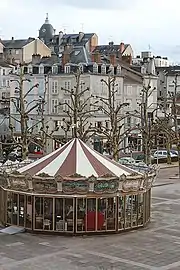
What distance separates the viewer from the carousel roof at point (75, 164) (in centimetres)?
2473

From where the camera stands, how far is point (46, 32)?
108m

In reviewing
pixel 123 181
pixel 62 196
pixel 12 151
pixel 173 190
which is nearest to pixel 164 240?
pixel 123 181

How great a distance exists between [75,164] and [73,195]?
5.31ft

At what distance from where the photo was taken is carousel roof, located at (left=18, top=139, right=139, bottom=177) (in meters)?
24.7

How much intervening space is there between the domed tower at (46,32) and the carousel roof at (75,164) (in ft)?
268

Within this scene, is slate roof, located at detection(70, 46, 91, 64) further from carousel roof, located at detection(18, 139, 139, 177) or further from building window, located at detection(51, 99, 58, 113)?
carousel roof, located at detection(18, 139, 139, 177)

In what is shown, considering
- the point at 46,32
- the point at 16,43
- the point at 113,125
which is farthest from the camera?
the point at 46,32

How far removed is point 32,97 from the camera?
66062mm

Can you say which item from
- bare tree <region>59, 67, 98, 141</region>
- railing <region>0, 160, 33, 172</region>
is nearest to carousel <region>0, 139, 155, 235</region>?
railing <region>0, 160, 33, 172</region>

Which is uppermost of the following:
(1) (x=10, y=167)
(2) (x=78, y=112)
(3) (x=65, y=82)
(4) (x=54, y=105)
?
(3) (x=65, y=82)

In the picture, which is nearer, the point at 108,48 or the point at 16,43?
the point at 16,43

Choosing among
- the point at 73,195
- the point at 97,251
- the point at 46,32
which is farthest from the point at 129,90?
the point at 97,251

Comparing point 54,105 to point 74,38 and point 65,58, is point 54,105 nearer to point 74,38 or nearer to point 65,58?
point 65,58

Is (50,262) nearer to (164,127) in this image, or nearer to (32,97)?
(164,127)
